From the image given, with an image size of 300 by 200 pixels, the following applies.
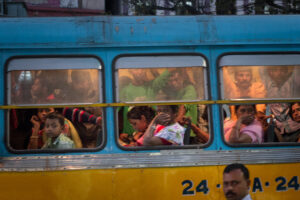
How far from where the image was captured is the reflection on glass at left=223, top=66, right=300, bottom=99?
4559 mm

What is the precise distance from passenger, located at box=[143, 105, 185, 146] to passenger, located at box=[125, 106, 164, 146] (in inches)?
1.7

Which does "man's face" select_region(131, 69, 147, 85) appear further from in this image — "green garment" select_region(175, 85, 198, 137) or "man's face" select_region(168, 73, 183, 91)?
"green garment" select_region(175, 85, 198, 137)

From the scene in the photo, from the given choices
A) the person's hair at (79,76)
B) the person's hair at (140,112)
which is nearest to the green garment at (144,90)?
the person's hair at (140,112)

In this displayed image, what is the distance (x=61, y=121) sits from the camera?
14.6ft

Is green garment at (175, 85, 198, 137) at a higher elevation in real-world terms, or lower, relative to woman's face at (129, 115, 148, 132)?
higher

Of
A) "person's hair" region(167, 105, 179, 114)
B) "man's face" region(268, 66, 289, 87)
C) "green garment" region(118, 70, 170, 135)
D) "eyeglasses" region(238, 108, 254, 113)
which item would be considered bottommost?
"eyeglasses" region(238, 108, 254, 113)

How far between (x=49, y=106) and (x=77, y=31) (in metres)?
0.95

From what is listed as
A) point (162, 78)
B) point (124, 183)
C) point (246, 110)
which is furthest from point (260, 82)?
point (124, 183)

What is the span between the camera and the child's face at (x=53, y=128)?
4.43 metres

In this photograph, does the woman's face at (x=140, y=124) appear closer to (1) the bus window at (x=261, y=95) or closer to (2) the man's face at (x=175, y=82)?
(2) the man's face at (x=175, y=82)

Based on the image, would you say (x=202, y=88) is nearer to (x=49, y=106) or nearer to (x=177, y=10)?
(x=49, y=106)

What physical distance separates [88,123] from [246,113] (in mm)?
1871

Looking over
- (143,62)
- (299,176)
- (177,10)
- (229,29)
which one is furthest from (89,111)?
(177,10)

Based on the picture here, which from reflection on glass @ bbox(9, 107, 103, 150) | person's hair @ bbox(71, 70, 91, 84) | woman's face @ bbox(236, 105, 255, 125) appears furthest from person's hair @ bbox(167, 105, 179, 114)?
person's hair @ bbox(71, 70, 91, 84)
